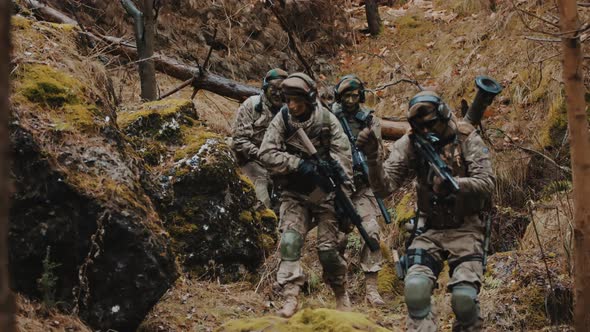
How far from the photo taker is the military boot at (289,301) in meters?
6.46

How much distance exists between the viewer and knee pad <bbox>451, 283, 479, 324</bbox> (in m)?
5.55

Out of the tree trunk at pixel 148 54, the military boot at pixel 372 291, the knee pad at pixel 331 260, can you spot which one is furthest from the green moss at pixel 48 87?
the military boot at pixel 372 291

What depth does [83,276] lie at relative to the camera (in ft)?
19.8

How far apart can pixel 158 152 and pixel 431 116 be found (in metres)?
4.19

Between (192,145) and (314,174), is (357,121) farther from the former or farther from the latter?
(314,174)

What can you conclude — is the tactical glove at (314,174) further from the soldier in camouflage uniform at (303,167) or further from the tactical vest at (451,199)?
the tactical vest at (451,199)

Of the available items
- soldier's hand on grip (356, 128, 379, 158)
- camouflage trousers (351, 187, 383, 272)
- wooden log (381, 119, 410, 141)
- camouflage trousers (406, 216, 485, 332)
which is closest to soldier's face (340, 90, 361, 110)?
camouflage trousers (351, 187, 383, 272)

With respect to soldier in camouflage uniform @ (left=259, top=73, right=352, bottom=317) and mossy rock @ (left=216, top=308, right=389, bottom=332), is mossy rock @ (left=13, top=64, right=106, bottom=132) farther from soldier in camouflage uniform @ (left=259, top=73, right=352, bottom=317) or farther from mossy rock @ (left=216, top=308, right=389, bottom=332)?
mossy rock @ (left=216, top=308, right=389, bottom=332)

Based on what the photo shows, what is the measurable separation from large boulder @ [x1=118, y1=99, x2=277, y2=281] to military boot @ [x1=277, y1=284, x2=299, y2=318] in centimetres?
213

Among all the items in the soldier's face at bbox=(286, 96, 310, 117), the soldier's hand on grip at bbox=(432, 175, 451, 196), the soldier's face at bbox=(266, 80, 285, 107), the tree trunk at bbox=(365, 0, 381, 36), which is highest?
the tree trunk at bbox=(365, 0, 381, 36)

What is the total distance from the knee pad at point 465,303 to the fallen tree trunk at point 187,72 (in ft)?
23.7

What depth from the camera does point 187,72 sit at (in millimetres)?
12641

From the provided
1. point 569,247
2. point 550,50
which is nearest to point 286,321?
point 569,247

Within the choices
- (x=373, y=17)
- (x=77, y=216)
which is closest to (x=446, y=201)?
(x=77, y=216)
